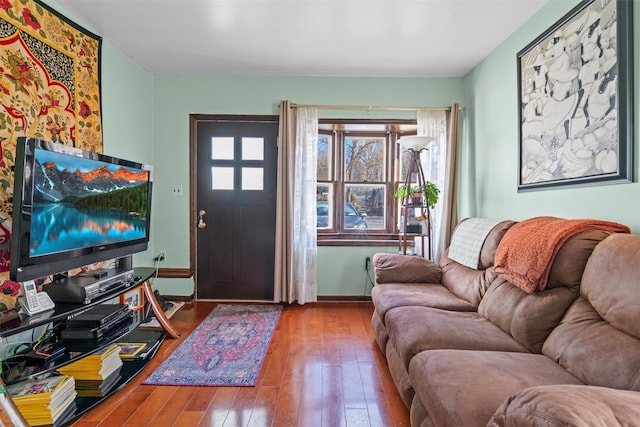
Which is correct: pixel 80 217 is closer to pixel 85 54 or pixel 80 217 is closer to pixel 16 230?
pixel 16 230

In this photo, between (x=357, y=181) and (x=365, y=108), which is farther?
(x=357, y=181)

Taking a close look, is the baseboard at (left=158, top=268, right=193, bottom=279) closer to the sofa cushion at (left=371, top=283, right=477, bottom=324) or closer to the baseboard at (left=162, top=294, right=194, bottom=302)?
the baseboard at (left=162, top=294, right=194, bottom=302)

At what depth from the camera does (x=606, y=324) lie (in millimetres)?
1417

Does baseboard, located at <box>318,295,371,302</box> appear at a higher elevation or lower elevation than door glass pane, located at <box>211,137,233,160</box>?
lower

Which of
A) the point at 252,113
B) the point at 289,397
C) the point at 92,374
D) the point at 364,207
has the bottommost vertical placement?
the point at 289,397

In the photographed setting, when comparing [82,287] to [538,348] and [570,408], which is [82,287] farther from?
[538,348]

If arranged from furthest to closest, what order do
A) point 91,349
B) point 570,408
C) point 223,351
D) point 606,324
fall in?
point 223,351
point 91,349
point 606,324
point 570,408

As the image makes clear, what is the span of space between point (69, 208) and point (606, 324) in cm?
271

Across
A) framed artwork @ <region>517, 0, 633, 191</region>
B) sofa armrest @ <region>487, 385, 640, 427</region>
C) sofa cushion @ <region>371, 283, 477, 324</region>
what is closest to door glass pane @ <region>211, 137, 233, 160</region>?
sofa cushion @ <region>371, 283, 477, 324</region>

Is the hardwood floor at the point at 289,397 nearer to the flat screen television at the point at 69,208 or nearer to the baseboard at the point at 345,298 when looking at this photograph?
the flat screen television at the point at 69,208

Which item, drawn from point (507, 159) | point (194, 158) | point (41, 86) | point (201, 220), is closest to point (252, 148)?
point (194, 158)

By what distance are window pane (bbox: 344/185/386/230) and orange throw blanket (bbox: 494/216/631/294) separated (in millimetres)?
2014

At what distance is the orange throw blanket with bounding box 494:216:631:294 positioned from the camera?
1701mm

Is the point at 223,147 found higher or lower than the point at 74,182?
higher
